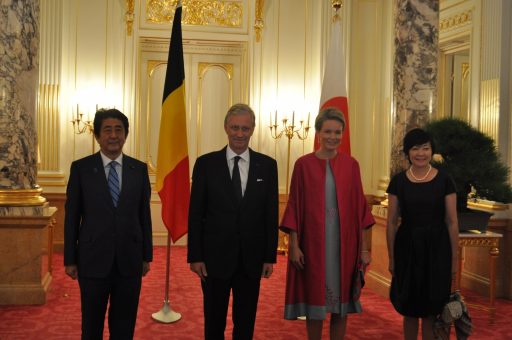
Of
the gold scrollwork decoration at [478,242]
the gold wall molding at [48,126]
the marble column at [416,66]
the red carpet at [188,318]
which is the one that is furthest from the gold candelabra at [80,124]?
the gold scrollwork decoration at [478,242]

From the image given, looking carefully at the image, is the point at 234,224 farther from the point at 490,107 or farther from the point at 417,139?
the point at 490,107

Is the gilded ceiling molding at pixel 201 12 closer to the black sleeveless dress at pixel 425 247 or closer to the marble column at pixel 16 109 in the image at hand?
the marble column at pixel 16 109

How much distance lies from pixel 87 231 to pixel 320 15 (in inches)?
250

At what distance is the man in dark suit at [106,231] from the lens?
3025 mm

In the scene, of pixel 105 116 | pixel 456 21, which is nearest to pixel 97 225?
pixel 105 116

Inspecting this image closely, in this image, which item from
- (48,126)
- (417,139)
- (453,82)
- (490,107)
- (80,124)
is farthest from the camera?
(453,82)

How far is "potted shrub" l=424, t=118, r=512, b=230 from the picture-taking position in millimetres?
4988

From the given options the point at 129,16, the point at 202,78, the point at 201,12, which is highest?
the point at 201,12

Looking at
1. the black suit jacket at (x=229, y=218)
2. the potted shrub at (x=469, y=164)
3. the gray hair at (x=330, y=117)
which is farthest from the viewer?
the potted shrub at (x=469, y=164)

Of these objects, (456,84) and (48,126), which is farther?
(456,84)

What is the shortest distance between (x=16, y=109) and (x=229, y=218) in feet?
10.2

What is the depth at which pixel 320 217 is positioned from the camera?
11.3ft

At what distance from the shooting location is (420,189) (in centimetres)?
359

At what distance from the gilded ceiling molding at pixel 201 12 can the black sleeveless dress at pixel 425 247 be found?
5777mm
